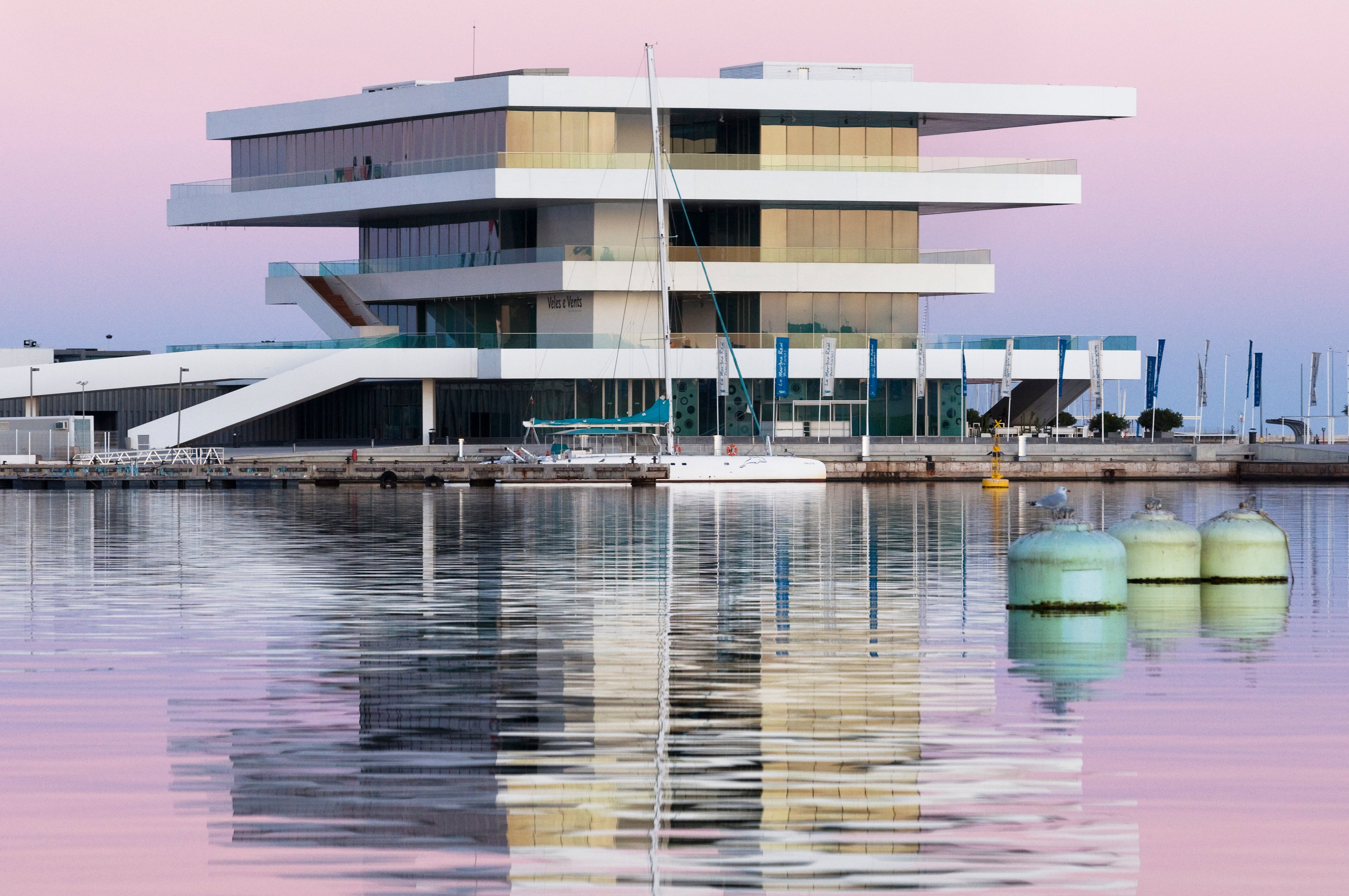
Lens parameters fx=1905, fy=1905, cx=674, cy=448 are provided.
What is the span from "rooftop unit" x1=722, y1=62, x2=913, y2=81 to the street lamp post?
27746 mm

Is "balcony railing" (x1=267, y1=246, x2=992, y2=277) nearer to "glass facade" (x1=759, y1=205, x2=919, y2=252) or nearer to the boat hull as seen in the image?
"glass facade" (x1=759, y1=205, x2=919, y2=252)

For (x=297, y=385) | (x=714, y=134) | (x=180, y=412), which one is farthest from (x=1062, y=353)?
(x=180, y=412)

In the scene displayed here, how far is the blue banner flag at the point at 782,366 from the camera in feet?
274

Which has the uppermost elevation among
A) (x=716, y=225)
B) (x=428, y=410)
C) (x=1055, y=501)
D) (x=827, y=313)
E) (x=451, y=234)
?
(x=716, y=225)

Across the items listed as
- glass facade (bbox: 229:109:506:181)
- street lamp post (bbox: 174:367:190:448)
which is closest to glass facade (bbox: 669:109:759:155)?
glass facade (bbox: 229:109:506:181)

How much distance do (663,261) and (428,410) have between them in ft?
51.6

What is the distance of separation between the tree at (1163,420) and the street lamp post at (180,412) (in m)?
52.4

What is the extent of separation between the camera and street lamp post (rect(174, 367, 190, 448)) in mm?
81750

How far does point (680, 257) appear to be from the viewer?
8719 centimetres

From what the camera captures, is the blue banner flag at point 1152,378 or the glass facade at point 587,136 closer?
the glass facade at point 587,136

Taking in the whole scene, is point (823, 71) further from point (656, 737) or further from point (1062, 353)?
point (656, 737)

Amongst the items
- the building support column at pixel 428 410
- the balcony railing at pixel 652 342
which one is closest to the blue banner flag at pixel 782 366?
the balcony railing at pixel 652 342

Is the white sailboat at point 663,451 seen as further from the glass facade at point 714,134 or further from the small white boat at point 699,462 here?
the glass facade at point 714,134

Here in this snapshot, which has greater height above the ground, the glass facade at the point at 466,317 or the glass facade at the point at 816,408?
the glass facade at the point at 466,317
